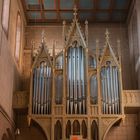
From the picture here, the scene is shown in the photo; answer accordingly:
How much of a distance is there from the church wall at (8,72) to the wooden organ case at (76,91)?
1087 millimetres

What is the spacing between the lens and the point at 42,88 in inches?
747

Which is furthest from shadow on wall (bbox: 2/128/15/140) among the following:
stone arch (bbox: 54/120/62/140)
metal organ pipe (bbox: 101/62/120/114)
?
metal organ pipe (bbox: 101/62/120/114)

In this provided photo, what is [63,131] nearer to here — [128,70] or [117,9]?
[128,70]

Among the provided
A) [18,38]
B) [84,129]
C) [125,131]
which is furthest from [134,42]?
[18,38]

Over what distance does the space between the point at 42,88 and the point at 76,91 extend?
179 cm

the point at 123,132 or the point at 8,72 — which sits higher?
the point at 8,72

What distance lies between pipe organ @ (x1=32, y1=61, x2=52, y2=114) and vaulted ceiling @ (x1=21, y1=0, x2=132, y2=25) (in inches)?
157

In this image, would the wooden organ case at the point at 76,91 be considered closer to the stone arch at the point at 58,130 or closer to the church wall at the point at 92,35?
the stone arch at the point at 58,130

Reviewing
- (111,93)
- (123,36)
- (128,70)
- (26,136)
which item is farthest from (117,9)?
(26,136)

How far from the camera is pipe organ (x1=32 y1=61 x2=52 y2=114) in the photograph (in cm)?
1850

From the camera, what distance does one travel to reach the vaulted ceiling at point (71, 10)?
834 inches

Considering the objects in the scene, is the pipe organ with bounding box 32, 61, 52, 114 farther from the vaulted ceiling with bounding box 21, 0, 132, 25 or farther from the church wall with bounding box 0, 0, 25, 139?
the vaulted ceiling with bounding box 21, 0, 132, 25

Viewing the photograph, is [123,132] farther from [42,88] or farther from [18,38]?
[18,38]

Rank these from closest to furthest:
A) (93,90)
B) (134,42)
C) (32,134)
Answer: (93,90) → (32,134) → (134,42)
